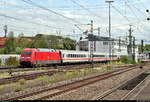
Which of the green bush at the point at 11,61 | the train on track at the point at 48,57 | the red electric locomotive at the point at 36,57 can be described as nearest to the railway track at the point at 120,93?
the red electric locomotive at the point at 36,57

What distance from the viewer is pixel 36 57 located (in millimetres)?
33406

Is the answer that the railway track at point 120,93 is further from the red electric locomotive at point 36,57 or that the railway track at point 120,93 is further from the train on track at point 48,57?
the train on track at point 48,57

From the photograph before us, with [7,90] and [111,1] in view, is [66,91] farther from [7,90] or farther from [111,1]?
[111,1]

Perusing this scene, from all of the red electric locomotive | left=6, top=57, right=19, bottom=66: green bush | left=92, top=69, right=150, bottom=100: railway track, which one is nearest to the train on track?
the red electric locomotive

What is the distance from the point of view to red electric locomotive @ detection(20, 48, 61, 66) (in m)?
32.6

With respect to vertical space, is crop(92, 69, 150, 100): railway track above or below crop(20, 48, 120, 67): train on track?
below

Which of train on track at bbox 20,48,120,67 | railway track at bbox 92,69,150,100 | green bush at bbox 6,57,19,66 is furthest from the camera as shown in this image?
green bush at bbox 6,57,19,66

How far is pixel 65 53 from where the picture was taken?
147 ft

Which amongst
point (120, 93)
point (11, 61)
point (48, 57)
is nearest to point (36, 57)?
point (48, 57)

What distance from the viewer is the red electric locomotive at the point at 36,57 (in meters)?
32.6

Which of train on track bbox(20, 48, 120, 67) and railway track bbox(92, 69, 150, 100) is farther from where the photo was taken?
train on track bbox(20, 48, 120, 67)

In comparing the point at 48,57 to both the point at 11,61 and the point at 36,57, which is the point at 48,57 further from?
the point at 11,61

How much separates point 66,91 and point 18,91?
311 centimetres

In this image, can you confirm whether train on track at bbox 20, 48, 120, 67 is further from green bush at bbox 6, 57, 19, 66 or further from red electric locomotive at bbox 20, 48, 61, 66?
green bush at bbox 6, 57, 19, 66
